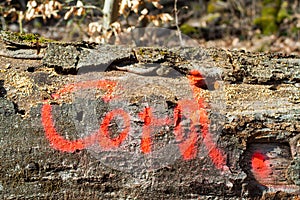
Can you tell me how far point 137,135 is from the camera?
196cm

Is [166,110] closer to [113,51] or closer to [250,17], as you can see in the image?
[113,51]

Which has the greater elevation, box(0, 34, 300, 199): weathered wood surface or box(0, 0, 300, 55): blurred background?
box(0, 0, 300, 55): blurred background

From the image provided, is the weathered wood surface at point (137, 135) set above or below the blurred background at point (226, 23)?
below

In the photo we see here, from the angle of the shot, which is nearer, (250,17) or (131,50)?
(131,50)

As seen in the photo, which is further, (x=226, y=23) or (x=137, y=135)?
(x=226, y=23)

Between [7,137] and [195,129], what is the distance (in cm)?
80

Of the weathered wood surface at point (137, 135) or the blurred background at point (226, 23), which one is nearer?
the weathered wood surface at point (137, 135)

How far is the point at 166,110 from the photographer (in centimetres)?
198

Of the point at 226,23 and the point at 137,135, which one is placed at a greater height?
the point at 226,23

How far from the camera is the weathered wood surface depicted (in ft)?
6.37

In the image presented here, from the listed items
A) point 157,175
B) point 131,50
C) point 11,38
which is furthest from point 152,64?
point 11,38

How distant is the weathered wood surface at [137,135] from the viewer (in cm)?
194

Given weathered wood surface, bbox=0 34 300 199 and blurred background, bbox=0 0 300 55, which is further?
blurred background, bbox=0 0 300 55

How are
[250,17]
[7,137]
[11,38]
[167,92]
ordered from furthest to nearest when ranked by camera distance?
1. [250,17]
2. [11,38]
3. [167,92]
4. [7,137]
